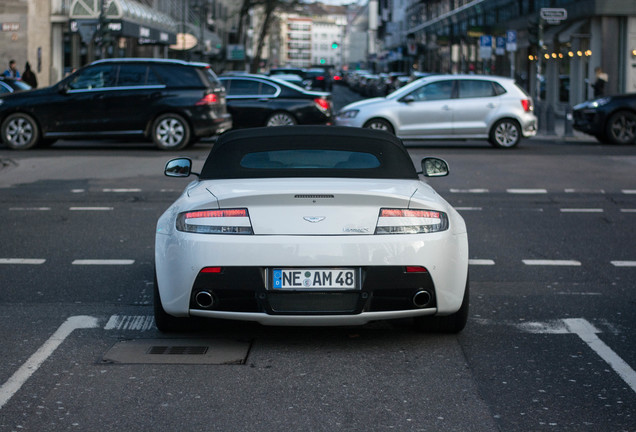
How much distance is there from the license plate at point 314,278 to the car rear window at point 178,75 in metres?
16.9

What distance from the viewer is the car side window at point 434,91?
24.1m

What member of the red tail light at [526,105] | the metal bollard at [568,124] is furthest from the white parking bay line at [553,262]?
the metal bollard at [568,124]

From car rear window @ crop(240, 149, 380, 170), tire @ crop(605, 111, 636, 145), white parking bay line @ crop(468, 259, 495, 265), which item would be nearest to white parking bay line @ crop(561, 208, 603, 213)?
white parking bay line @ crop(468, 259, 495, 265)

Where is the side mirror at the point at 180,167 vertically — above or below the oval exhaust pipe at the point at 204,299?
above

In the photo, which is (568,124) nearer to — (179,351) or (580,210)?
(580,210)

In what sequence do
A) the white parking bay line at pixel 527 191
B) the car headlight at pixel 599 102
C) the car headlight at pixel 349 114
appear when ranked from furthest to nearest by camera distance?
the car headlight at pixel 599 102 → the car headlight at pixel 349 114 → the white parking bay line at pixel 527 191

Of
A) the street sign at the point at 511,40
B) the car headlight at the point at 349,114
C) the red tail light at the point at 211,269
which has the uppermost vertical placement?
the street sign at the point at 511,40

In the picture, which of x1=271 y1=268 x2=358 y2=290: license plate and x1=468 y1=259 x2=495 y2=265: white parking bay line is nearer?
x1=271 y1=268 x2=358 y2=290: license plate

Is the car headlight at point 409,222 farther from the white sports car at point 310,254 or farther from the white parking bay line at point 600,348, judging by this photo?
the white parking bay line at point 600,348

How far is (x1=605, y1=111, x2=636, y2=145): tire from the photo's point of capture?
25.4 m

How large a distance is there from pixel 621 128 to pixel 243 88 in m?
8.99

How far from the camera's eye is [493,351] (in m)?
6.05

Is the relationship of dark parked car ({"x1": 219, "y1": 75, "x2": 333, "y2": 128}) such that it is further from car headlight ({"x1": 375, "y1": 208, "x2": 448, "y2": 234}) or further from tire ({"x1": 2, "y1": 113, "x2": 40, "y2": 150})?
car headlight ({"x1": 375, "y1": 208, "x2": 448, "y2": 234})

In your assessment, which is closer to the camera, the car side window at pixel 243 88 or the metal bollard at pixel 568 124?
the car side window at pixel 243 88
